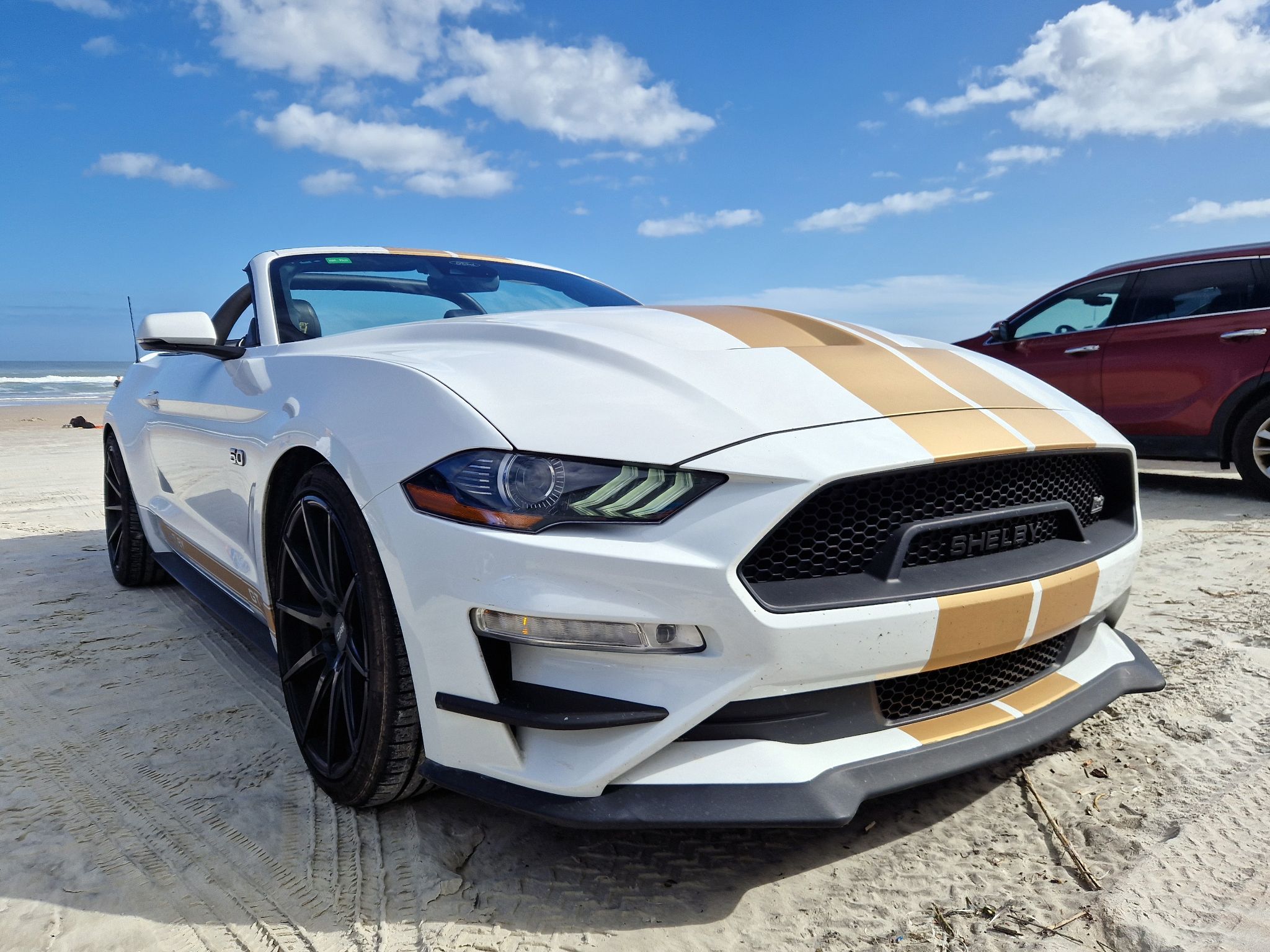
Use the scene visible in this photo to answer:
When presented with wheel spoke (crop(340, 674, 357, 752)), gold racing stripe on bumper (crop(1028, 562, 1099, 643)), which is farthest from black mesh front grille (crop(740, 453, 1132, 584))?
wheel spoke (crop(340, 674, 357, 752))

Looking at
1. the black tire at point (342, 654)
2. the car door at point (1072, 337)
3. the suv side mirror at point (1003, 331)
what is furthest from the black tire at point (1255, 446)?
the black tire at point (342, 654)

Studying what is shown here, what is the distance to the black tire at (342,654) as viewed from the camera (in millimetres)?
1694

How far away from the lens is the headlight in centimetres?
147

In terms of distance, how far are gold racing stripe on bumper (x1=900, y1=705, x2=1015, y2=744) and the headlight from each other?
61 centimetres

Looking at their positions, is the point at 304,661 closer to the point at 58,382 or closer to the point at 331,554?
the point at 331,554

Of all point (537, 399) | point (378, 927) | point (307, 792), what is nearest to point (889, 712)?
point (537, 399)

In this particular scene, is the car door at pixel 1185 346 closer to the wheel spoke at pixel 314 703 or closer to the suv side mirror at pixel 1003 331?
the suv side mirror at pixel 1003 331

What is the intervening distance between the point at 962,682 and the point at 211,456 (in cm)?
219

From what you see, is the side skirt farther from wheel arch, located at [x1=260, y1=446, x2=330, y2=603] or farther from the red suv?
the red suv

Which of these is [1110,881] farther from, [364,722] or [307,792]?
[307,792]

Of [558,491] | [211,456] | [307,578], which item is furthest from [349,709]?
[211,456]

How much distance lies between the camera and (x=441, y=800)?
1.98 metres

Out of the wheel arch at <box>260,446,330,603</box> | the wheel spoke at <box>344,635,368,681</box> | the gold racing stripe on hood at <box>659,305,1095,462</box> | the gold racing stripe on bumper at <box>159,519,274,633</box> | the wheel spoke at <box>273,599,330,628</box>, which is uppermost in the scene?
the gold racing stripe on hood at <box>659,305,1095,462</box>

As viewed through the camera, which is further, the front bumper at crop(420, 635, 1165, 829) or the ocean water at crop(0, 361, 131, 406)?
the ocean water at crop(0, 361, 131, 406)
